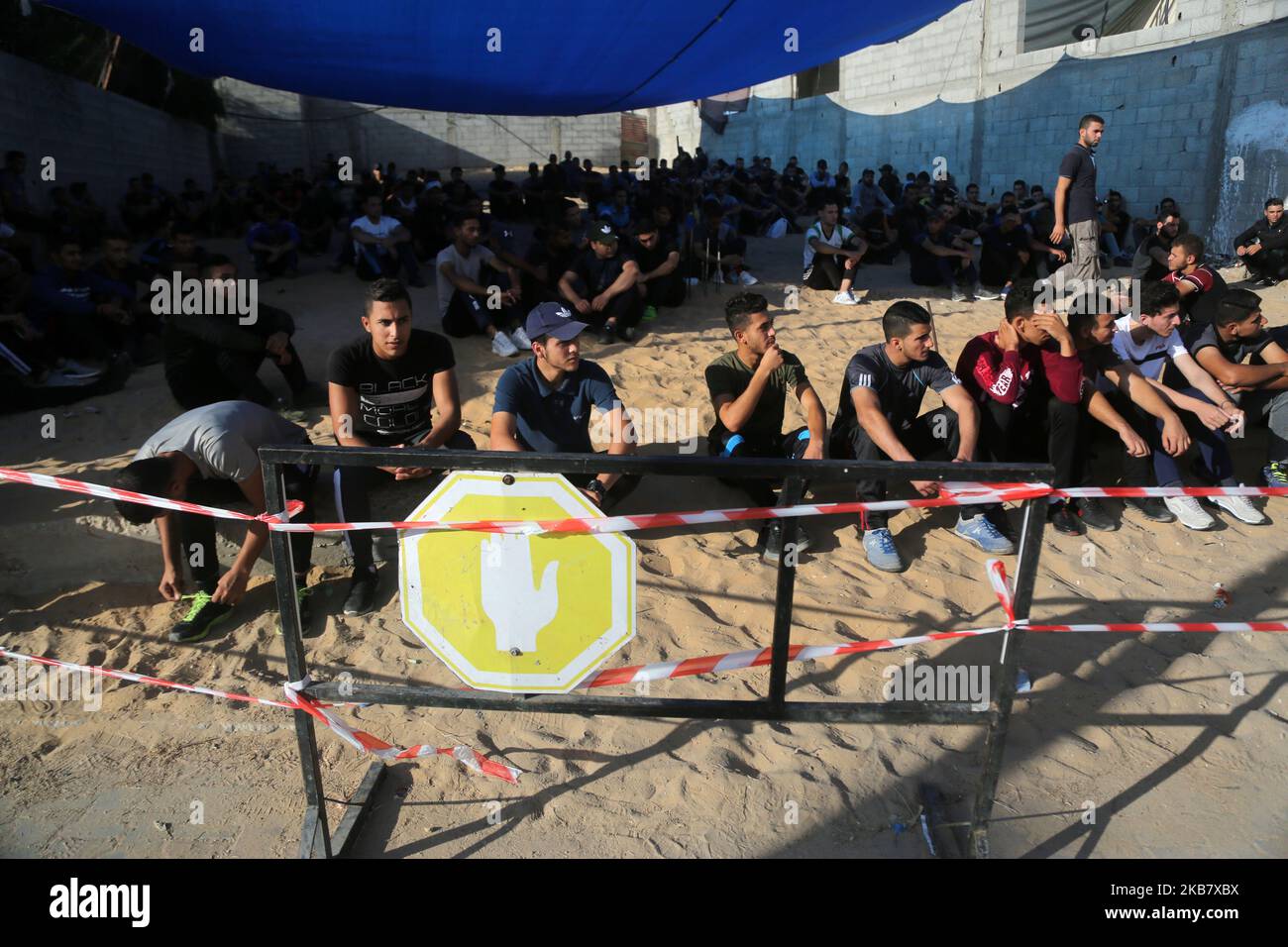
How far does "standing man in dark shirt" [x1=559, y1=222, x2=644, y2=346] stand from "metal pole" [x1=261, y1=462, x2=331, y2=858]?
5.16m

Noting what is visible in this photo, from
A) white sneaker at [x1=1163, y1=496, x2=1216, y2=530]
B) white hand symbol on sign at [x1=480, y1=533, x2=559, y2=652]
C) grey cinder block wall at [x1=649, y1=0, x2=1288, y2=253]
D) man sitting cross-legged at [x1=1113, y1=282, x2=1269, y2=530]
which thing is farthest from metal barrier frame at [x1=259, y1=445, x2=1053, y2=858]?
grey cinder block wall at [x1=649, y1=0, x2=1288, y2=253]

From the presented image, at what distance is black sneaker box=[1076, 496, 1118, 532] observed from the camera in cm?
430

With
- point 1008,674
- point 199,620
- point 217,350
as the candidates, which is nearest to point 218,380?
point 217,350

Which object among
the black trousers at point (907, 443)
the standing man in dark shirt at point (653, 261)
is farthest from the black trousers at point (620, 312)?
the black trousers at point (907, 443)

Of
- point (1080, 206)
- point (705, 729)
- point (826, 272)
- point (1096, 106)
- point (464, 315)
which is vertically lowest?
point (705, 729)

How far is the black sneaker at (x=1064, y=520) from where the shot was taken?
426cm

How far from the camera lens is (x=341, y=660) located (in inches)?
127

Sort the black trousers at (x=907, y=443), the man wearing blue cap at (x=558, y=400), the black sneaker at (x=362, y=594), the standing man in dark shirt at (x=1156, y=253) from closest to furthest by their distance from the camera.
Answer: the black sneaker at (x=362, y=594), the man wearing blue cap at (x=558, y=400), the black trousers at (x=907, y=443), the standing man in dark shirt at (x=1156, y=253)

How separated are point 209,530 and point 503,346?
343 cm

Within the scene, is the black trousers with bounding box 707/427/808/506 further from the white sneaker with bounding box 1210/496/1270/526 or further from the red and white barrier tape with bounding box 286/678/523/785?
the white sneaker with bounding box 1210/496/1270/526

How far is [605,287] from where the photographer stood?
7379 mm

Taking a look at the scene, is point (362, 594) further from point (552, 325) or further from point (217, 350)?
point (217, 350)

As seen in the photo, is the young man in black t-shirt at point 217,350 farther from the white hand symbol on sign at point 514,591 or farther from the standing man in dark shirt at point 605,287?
the white hand symbol on sign at point 514,591

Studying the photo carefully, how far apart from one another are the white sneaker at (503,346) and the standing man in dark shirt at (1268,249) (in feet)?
A: 31.3
